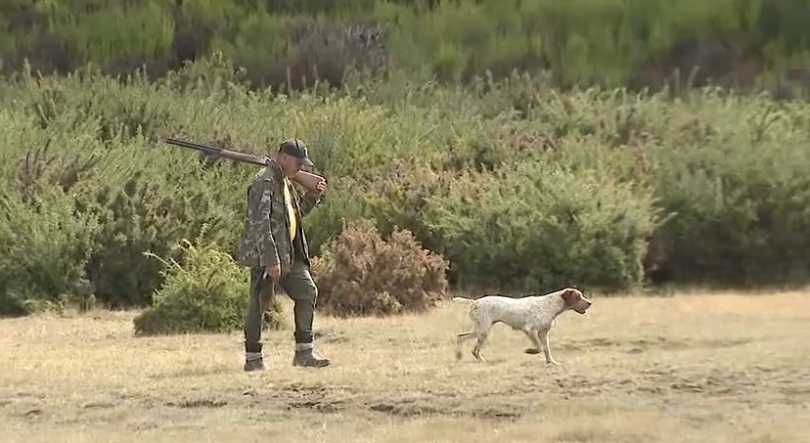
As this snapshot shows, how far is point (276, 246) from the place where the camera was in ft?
41.2

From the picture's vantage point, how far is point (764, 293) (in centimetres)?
2403

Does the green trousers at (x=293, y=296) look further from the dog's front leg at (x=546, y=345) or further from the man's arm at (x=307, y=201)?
the dog's front leg at (x=546, y=345)

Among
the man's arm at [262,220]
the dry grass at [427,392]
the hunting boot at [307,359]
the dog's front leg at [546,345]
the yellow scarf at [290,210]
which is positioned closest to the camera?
the dry grass at [427,392]

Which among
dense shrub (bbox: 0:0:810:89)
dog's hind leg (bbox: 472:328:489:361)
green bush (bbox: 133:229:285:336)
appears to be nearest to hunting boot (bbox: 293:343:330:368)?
dog's hind leg (bbox: 472:328:489:361)

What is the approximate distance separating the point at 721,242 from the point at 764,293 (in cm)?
184

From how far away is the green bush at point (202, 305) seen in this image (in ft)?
59.5

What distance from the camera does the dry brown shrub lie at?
64.5 feet

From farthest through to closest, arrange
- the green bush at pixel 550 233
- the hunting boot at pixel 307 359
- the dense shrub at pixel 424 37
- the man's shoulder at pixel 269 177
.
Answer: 1. the dense shrub at pixel 424 37
2. the green bush at pixel 550 233
3. the hunting boot at pixel 307 359
4. the man's shoulder at pixel 269 177

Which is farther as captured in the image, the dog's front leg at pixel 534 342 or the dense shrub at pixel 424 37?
the dense shrub at pixel 424 37

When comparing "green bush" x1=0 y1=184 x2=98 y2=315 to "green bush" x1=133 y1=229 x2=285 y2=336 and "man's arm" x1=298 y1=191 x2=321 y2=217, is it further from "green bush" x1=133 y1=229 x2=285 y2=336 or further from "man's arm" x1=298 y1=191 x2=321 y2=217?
"man's arm" x1=298 y1=191 x2=321 y2=217

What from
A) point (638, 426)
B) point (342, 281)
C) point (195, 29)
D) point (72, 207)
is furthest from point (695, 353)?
point (195, 29)

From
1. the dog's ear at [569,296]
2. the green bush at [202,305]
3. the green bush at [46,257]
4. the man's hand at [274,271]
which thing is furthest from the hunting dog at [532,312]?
the green bush at [46,257]

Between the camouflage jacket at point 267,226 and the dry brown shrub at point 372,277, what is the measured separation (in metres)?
6.93

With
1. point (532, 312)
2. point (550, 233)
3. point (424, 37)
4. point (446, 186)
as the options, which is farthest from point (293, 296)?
point (424, 37)
